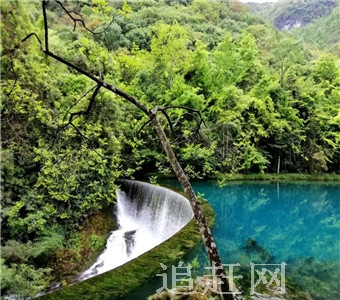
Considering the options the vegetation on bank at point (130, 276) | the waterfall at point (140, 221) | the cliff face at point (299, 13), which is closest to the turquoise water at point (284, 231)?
the vegetation on bank at point (130, 276)

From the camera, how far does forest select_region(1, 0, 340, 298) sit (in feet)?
13.1

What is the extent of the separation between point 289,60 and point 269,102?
9.52 feet

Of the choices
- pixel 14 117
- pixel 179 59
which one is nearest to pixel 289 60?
pixel 179 59

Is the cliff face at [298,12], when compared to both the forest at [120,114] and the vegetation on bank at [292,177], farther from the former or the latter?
the vegetation on bank at [292,177]

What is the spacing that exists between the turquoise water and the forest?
119 cm

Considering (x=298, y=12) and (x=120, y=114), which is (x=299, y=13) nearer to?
(x=298, y=12)

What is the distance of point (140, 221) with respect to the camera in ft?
26.6

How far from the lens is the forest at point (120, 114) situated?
13.1ft

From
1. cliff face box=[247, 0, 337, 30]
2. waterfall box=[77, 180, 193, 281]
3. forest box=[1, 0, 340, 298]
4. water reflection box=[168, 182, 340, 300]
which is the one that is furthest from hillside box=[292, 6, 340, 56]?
waterfall box=[77, 180, 193, 281]

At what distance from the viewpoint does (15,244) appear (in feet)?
14.0

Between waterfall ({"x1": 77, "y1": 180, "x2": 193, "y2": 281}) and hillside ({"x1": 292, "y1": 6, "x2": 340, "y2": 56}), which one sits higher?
hillside ({"x1": 292, "y1": 6, "x2": 340, "y2": 56})

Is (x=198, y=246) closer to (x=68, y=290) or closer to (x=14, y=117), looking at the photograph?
(x=68, y=290)

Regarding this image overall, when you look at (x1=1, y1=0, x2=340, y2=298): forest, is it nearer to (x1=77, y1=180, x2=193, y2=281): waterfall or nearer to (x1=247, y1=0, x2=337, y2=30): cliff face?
(x1=77, y1=180, x2=193, y2=281): waterfall

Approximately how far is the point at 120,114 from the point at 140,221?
2454mm
